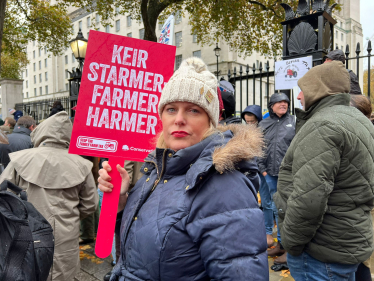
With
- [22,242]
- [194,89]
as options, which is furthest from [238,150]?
[22,242]

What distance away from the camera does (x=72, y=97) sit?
7.82m

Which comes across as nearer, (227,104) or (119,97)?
(119,97)

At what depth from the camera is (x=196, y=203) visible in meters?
1.19

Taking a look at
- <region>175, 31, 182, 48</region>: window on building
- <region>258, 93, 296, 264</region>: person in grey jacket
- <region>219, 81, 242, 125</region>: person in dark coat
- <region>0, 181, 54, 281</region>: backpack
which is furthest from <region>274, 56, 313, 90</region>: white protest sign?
<region>175, 31, 182, 48</region>: window on building

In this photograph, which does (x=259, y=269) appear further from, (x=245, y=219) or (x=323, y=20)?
(x=323, y=20)

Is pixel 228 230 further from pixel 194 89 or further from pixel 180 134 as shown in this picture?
pixel 194 89

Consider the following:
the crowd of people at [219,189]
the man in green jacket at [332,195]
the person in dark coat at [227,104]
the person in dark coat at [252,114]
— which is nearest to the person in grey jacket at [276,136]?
the person in dark coat at [252,114]

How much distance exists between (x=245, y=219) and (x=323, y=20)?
420 centimetres

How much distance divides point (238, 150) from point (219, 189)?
188mm

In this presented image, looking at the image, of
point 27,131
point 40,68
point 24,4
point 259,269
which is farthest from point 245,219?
point 40,68

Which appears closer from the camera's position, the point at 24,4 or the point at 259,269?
the point at 259,269

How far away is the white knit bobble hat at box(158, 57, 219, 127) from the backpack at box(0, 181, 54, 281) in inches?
36.8

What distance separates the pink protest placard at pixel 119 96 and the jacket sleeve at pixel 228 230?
0.84m

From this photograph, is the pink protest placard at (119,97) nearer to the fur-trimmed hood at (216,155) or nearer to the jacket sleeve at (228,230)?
the fur-trimmed hood at (216,155)
